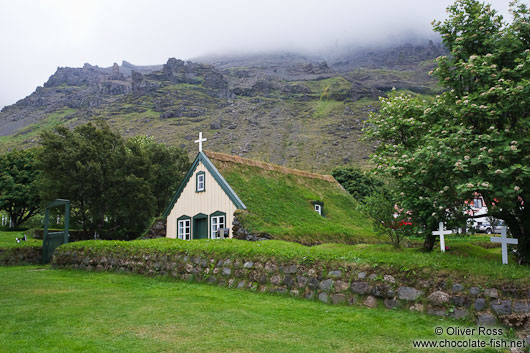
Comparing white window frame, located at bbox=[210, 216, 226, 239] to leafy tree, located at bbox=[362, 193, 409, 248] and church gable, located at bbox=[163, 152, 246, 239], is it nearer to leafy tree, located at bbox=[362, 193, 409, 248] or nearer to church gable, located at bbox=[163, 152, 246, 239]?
church gable, located at bbox=[163, 152, 246, 239]

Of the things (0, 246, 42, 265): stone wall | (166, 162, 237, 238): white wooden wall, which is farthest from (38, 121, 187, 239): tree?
(166, 162, 237, 238): white wooden wall

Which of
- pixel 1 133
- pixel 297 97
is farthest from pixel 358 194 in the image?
pixel 1 133

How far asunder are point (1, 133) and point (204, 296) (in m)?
224

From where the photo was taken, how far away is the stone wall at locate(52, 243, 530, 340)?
822 centimetres

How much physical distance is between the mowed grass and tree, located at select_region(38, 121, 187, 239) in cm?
2146

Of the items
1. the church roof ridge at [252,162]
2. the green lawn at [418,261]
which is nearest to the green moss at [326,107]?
the church roof ridge at [252,162]

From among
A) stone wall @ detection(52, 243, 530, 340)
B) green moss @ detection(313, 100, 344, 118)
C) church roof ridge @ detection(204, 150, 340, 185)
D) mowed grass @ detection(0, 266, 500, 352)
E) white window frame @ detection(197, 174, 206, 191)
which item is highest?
green moss @ detection(313, 100, 344, 118)

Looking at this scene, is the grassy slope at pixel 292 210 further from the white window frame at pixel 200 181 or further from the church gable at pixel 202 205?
the white window frame at pixel 200 181

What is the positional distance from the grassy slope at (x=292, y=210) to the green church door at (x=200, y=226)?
9.37 ft

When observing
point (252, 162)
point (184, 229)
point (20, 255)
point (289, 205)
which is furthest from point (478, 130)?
point (20, 255)

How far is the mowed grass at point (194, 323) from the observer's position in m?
6.94

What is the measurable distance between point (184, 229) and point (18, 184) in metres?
25.7

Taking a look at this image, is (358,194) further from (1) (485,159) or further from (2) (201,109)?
(2) (201,109)

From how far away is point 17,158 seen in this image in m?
44.2
